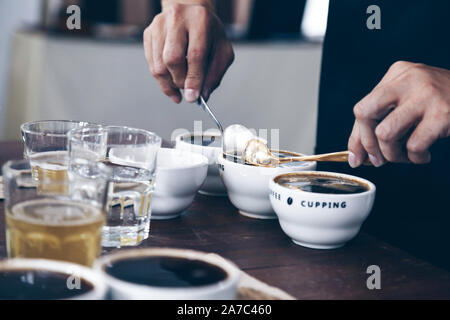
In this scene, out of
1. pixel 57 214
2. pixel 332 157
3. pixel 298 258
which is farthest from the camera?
pixel 332 157

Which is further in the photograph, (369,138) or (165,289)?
(369,138)

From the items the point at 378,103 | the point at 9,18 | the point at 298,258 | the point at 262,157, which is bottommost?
the point at 298,258

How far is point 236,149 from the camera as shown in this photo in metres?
1.07

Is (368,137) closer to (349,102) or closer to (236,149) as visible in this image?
(236,149)

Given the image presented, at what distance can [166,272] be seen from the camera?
22.6 inches

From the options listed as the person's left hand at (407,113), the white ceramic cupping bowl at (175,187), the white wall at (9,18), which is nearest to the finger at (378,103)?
the person's left hand at (407,113)

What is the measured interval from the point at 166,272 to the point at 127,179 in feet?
1.10

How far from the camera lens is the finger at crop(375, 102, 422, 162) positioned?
94 centimetres

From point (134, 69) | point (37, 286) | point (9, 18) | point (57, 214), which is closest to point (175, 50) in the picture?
point (57, 214)

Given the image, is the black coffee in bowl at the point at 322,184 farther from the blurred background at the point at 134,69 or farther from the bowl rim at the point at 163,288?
the blurred background at the point at 134,69

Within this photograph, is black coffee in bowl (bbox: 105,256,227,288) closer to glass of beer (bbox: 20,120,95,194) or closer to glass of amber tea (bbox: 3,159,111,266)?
glass of amber tea (bbox: 3,159,111,266)

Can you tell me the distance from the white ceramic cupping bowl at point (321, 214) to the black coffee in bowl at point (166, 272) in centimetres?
30

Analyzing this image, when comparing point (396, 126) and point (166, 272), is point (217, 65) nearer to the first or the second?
point (396, 126)

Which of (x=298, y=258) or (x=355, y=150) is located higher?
(x=355, y=150)
